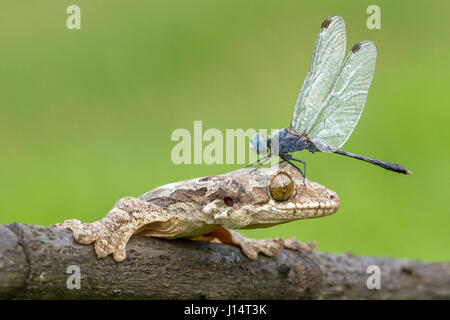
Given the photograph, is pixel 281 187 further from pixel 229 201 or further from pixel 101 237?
pixel 101 237

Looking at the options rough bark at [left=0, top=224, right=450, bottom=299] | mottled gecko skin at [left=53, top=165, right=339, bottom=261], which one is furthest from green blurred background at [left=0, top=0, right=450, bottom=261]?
mottled gecko skin at [left=53, top=165, right=339, bottom=261]

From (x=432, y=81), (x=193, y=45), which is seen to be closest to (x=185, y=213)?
(x=432, y=81)

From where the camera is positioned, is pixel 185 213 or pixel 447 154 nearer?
pixel 185 213

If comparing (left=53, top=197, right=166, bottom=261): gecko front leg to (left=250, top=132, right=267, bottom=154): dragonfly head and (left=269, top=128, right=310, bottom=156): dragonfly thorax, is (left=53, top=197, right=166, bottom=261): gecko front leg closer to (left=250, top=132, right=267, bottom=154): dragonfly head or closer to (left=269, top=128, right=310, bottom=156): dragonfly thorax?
(left=250, top=132, right=267, bottom=154): dragonfly head

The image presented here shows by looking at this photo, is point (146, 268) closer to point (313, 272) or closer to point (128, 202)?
point (128, 202)

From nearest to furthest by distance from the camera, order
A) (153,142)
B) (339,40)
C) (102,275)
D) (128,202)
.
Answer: (102,275) → (128,202) → (339,40) → (153,142)

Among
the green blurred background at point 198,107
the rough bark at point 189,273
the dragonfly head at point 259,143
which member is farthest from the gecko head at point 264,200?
the green blurred background at point 198,107

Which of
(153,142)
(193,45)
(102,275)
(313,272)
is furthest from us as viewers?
(193,45)
